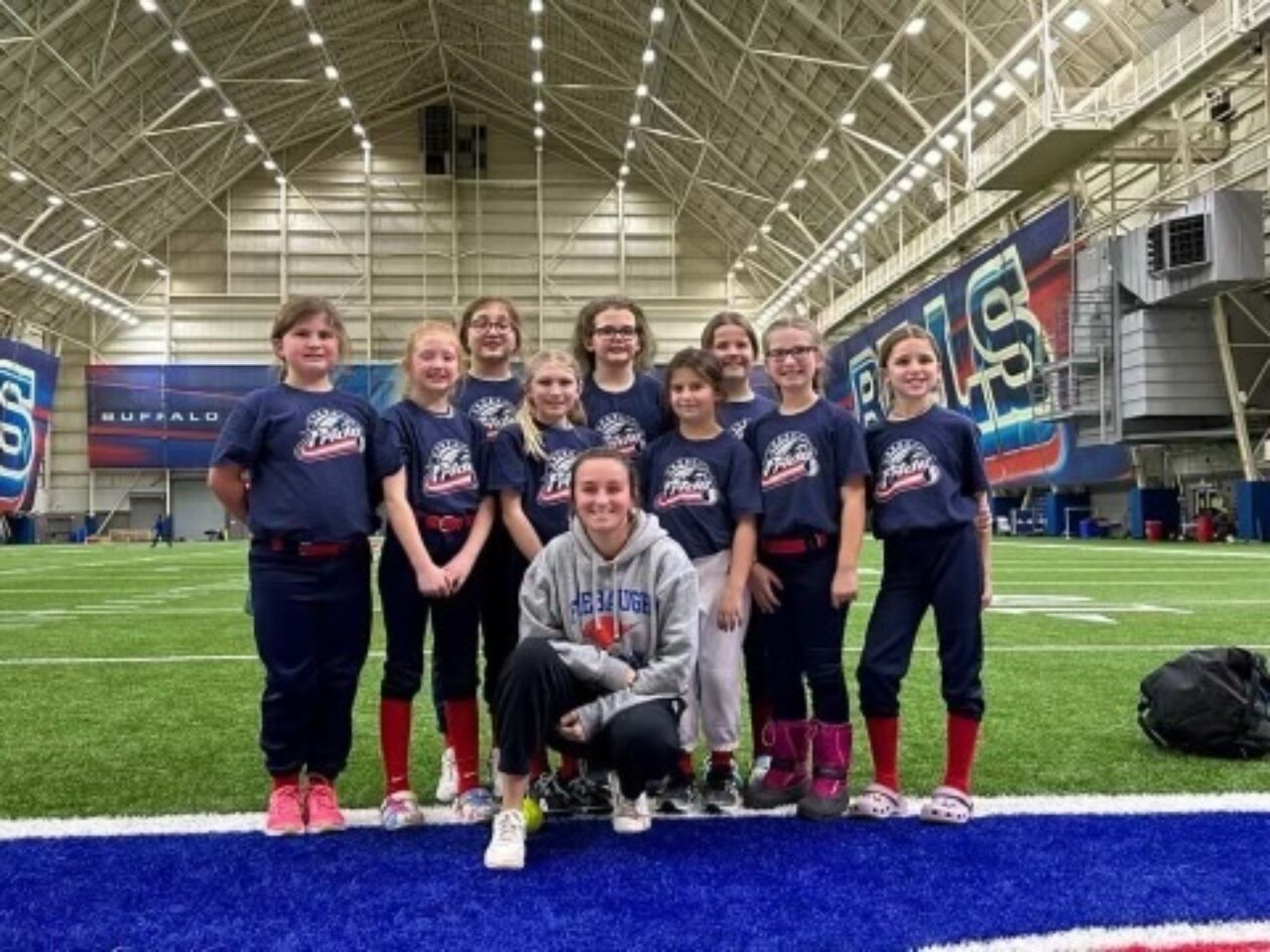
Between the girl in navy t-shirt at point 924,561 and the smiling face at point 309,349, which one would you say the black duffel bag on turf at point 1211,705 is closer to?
the girl in navy t-shirt at point 924,561

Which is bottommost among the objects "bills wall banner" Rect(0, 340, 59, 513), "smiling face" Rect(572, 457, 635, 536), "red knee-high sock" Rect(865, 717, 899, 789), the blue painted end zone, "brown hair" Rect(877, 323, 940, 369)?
the blue painted end zone

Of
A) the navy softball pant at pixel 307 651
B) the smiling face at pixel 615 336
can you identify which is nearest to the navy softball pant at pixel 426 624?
the navy softball pant at pixel 307 651

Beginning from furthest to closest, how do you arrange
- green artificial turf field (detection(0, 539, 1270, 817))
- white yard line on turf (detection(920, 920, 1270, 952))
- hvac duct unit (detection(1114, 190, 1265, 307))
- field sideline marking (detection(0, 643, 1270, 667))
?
hvac duct unit (detection(1114, 190, 1265, 307)) → field sideline marking (detection(0, 643, 1270, 667)) → green artificial turf field (detection(0, 539, 1270, 817)) → white yard line on turf (detection(920, 920, 1270, 952))

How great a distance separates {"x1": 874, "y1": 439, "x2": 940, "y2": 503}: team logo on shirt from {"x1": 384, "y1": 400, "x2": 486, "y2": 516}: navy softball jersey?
1264mm

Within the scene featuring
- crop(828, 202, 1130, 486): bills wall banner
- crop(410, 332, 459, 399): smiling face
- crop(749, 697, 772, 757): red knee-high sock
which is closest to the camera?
crop(410, 332, 459, 399): smiling face

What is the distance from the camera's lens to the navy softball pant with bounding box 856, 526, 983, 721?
11.7ft

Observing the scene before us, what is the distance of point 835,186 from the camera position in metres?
32.5

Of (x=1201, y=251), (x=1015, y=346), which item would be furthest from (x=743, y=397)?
(x=1015, y=346)

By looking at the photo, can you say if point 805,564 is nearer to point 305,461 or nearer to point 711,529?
point 711,529

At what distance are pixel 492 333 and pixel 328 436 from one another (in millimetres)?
728

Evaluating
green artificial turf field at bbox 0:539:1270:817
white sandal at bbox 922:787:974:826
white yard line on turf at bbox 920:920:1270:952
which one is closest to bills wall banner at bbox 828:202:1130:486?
green artificial turf field at bbox 0:539:1270:817

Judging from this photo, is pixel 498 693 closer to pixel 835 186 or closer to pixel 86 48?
pixel 86 48

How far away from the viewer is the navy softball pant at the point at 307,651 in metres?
3.51

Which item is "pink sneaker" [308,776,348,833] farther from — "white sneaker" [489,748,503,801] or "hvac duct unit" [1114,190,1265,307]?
"hvac duct unit" [1114,190,1265,307]
